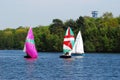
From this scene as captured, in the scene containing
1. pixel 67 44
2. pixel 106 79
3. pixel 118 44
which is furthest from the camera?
pixel 118 44

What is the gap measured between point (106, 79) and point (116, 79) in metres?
1.41

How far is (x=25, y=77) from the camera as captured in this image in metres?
68.0

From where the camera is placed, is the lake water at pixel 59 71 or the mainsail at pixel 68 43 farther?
the mainsail at pixel 68 43

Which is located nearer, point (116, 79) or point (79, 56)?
point (116, 79)

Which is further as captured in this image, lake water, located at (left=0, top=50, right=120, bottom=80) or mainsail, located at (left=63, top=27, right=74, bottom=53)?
mainsail, located at (left=63, top=27, right=74, bottom=53)

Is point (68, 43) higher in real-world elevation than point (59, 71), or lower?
higher

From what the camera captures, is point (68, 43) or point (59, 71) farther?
point (68, 43)

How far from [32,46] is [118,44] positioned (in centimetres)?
8209

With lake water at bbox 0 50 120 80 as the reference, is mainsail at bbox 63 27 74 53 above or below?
above

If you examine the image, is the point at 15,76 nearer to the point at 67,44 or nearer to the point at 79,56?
the point at 67,44

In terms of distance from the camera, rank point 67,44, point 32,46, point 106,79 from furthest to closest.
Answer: point 67,44 < point 32,46 < point 106,79

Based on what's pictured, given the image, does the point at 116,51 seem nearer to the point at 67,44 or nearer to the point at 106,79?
the point at 67,44

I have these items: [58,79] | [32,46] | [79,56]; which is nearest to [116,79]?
[58,79]

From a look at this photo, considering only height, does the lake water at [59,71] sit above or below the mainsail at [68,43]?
below
